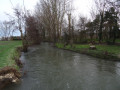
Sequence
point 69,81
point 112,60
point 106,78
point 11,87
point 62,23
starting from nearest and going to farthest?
point 11,87
point 69,81
point 106,78
point 112,60
point 62,23

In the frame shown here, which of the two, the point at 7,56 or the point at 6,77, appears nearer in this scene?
the point at 6,77

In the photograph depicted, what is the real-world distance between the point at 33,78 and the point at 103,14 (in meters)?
16.4

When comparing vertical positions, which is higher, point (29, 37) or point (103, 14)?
point (103, 14)

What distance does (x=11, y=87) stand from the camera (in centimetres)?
434

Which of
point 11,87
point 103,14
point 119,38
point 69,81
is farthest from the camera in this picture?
point 119,38

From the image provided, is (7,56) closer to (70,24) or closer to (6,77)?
(6,77)

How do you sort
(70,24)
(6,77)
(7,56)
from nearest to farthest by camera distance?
(6,77), (7,56), (70,24)

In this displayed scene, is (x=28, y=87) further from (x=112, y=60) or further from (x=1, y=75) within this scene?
(x=112, y=60)

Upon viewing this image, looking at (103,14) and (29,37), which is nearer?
(103,14)

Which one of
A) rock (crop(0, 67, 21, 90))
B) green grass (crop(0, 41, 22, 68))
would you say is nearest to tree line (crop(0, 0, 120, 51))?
green grass (crop(0, 41, 22, 68))

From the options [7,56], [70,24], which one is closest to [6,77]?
[7,56]

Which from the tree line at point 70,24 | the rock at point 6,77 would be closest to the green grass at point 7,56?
the rock at point 6,77

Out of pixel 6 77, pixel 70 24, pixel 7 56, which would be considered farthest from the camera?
pixel 70 24

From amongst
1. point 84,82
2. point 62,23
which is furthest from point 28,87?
point 62,23
